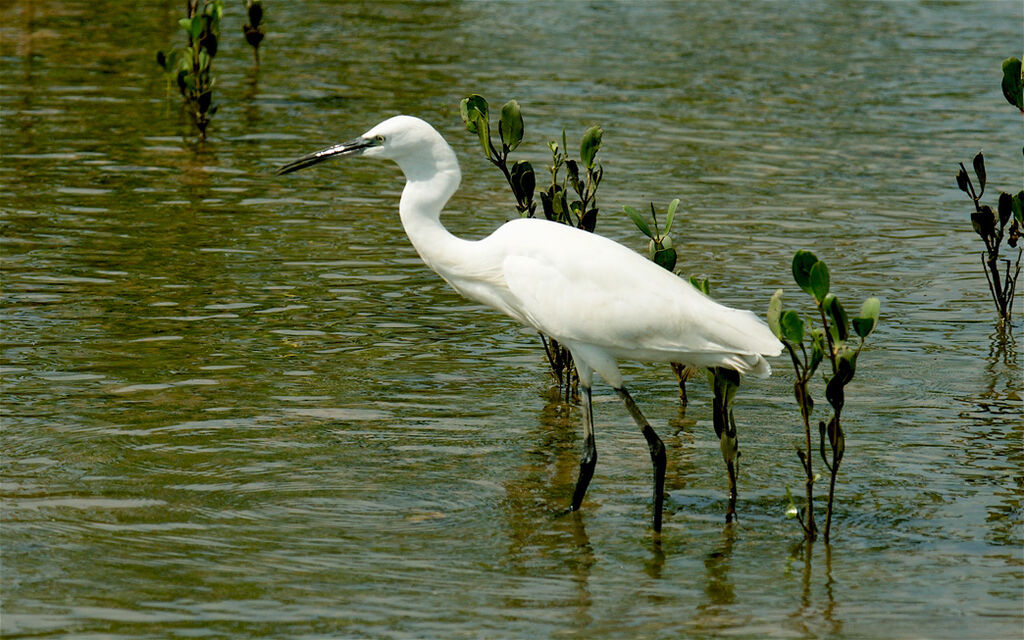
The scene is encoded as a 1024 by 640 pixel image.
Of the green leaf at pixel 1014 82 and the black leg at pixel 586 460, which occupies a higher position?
the green leaf at pixel 1014 82

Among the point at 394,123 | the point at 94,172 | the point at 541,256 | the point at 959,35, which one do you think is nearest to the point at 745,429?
the point at 541,256

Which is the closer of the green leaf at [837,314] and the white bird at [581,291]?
the green leaf at [837,314]

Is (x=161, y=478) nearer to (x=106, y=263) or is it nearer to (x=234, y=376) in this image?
(x=234, y=376)

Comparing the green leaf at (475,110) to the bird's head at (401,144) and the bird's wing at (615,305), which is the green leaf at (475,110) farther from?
the bird's wing at (615,305)

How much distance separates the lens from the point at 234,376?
301 inches

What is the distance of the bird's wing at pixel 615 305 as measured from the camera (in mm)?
5969

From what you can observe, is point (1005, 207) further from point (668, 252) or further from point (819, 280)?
point (819, 280)

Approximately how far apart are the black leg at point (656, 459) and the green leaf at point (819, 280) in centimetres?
106

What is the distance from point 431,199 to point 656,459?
1.50 m

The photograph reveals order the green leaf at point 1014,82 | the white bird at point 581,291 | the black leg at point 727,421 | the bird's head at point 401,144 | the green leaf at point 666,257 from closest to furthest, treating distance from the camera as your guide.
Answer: the black leg at point 727,421 < the white bird at point 581,291 < the bird's head at point 401,144 < the green leaf at point 666,257 < the green leaf at point 1014,82

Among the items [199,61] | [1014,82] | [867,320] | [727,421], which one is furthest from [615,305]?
[199,61]

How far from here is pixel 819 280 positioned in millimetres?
5344

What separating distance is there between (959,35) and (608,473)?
589 inches

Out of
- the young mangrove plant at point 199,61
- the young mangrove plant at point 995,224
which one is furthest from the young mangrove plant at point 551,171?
the young mangrove plant at point 199,61
